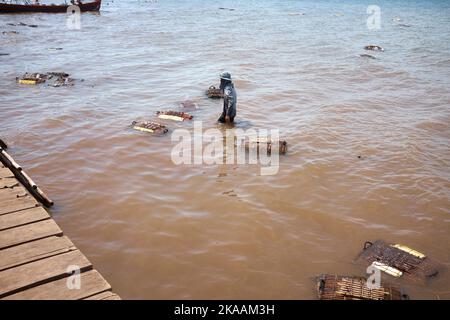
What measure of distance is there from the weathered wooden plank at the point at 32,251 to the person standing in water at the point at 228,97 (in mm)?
6900

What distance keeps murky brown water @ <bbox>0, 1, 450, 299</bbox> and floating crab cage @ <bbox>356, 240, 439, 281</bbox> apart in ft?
0.67

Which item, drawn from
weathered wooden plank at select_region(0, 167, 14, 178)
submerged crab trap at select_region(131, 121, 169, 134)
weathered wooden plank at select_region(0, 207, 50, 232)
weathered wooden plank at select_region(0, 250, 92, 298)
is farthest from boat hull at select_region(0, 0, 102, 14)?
weathered wooden plank at select_region(0, 250, 92, 298)

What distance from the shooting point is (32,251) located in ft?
14.5

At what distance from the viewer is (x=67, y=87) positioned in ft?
46.1

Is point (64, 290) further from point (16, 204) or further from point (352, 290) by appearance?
point (352, 290)

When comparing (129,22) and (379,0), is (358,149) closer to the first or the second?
(129,22)

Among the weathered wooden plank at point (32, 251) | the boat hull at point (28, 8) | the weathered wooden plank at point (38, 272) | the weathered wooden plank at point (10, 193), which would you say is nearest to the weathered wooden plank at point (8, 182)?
the weathered wooden plank at point (10, 193)

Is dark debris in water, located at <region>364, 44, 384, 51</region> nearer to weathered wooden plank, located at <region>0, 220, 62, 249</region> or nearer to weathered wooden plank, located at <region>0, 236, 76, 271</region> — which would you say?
weathered wooden plank, located at <region>0, 220, 62, 249</region>

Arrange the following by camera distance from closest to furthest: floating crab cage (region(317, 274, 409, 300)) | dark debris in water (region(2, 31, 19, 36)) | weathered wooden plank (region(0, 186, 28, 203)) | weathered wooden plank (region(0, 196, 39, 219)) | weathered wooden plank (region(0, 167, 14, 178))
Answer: floating crab cage (region(317, 274, 409, 300))
weathered wooden plank (region(0, 196, 39, 219))
weathered wooden plank (region(0, 186, 28, 203))
weathered wooden plank (region(0, 167, 14, 178))
dark debris in water (region(2, 31, 19, 36))

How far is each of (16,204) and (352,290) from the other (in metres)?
5.07

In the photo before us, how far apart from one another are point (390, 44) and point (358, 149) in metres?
19.0

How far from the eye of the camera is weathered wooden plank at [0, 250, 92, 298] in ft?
12.8

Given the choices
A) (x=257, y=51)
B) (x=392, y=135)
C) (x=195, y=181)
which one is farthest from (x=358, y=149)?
(x=257, y=51)

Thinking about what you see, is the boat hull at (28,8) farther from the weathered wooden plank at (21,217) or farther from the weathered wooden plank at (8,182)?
the weathered wooden plank at (21,217)
